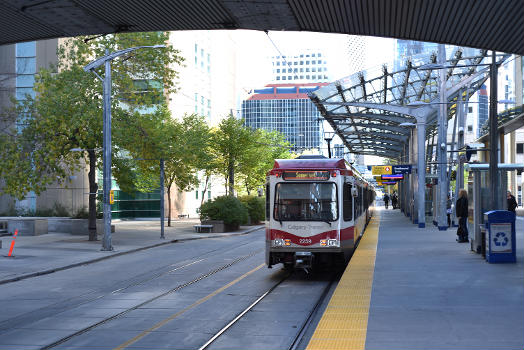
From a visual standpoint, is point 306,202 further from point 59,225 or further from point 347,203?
point 59,225

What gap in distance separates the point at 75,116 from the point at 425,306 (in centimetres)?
2086

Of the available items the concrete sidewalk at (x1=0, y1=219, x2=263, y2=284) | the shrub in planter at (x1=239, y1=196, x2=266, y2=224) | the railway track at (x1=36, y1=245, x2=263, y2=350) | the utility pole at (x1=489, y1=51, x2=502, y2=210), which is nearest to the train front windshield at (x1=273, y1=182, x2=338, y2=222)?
the railway track at (x1=36, y1=245, x2=263, y2=350)

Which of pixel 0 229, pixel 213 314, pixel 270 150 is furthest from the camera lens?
pixel 270 150

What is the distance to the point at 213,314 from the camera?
11.3 metres

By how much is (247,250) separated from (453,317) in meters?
17.4

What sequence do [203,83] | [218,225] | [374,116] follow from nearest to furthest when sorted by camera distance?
[374,116] < [218,225] < [203,83]

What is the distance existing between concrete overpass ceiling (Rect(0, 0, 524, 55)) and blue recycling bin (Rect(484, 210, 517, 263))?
593cm

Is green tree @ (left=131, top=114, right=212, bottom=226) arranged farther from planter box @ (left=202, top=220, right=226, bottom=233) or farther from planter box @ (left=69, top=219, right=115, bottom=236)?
planter box @ (left=202, top=220, right=226, bottom=233)

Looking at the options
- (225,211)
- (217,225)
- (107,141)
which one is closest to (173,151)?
(225,211)

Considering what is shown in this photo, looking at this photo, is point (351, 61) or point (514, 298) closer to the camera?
point (514, 298)

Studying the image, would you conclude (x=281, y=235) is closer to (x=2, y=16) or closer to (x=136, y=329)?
(x=136, y=329)

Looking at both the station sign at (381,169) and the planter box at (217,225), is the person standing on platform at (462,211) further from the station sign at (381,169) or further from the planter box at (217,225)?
the planter box at (217,225)

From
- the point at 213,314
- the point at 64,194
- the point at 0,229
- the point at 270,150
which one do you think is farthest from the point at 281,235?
the point at 270,150

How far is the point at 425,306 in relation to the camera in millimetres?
10656
